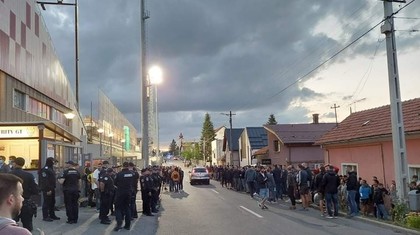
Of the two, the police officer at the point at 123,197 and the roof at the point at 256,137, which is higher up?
the roof at the point at 256,137

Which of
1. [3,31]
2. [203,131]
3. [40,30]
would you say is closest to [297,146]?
[40,30]

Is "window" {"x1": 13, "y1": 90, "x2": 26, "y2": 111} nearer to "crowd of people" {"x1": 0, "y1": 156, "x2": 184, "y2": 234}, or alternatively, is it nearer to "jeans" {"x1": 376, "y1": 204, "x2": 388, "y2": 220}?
Result: "crowd of people" {"x1": 0, "y1": 156, "x2": 184, "y2": 234}

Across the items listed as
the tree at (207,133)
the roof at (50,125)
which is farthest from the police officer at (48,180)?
the tree at (207,133)

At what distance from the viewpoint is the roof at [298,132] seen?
42969 mm

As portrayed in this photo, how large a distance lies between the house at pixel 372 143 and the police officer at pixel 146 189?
1098cm

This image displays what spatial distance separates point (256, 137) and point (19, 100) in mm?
42044

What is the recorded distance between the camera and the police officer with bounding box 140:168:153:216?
16250 mm

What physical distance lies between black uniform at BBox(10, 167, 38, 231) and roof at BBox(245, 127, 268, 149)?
51460mm

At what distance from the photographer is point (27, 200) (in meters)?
9.37

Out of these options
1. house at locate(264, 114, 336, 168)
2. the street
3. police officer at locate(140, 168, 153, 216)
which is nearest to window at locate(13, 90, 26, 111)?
the street

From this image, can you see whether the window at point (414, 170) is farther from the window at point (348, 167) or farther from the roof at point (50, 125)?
the roof at point (50, 125)

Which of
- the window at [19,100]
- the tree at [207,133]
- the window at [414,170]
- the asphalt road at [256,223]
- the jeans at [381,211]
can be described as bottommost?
the asphalt road at [256,223]

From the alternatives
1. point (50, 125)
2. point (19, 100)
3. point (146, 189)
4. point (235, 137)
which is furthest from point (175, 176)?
point (235, 137)

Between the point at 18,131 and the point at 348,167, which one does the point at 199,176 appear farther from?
the point at 18,131
